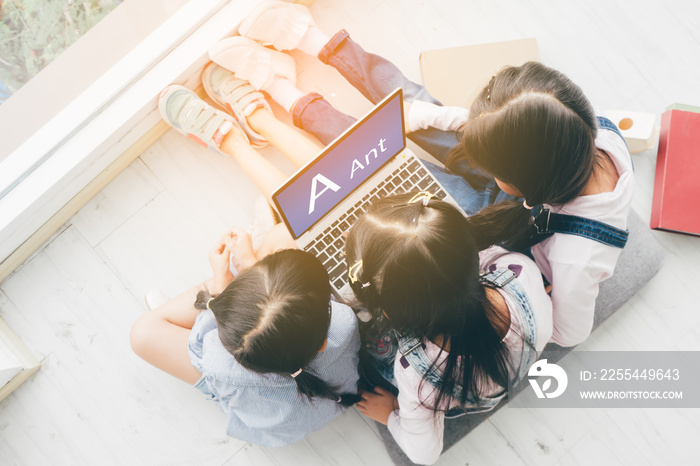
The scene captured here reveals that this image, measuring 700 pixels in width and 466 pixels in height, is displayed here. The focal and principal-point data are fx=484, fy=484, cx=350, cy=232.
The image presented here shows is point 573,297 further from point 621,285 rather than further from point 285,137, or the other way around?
point 285,137

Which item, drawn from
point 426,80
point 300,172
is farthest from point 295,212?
point 426,80

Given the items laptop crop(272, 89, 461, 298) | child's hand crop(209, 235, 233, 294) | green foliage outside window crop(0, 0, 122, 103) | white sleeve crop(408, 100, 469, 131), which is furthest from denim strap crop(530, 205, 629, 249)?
green foliage outside window crop(0, 0, 122, 103)

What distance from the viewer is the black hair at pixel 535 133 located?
80 cm

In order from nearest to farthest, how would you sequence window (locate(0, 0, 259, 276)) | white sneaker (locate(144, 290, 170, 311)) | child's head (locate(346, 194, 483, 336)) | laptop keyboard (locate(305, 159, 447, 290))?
child's head (locate(346, 194, 483, 336)) → laptop keyboard (locate(305, 159, 447, 290)) → window (locate(0, 0, 259, 276)) → white sneaker (locate(144, 290, 170, 311))

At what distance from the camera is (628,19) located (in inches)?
56.5

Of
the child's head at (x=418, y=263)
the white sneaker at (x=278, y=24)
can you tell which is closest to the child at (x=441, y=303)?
the child's head at (x=418, y=263)

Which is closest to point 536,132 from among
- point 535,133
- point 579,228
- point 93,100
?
point 535,133

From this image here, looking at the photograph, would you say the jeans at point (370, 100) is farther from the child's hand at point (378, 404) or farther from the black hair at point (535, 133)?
the child's hand at point (378, 404)

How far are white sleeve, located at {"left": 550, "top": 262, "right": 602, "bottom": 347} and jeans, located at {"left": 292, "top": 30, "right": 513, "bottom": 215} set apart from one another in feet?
0.89

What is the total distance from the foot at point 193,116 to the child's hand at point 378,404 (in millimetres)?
757

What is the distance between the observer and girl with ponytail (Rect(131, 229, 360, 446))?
0.83 meters

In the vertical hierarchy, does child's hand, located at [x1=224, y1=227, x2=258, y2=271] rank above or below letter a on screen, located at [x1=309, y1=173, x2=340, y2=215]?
above

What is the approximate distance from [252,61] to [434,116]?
20.5 inches

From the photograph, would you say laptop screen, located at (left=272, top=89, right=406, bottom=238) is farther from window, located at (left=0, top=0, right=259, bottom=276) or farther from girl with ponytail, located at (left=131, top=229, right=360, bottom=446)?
window, located at (left=0, top=0, right=259, bottom=276)
